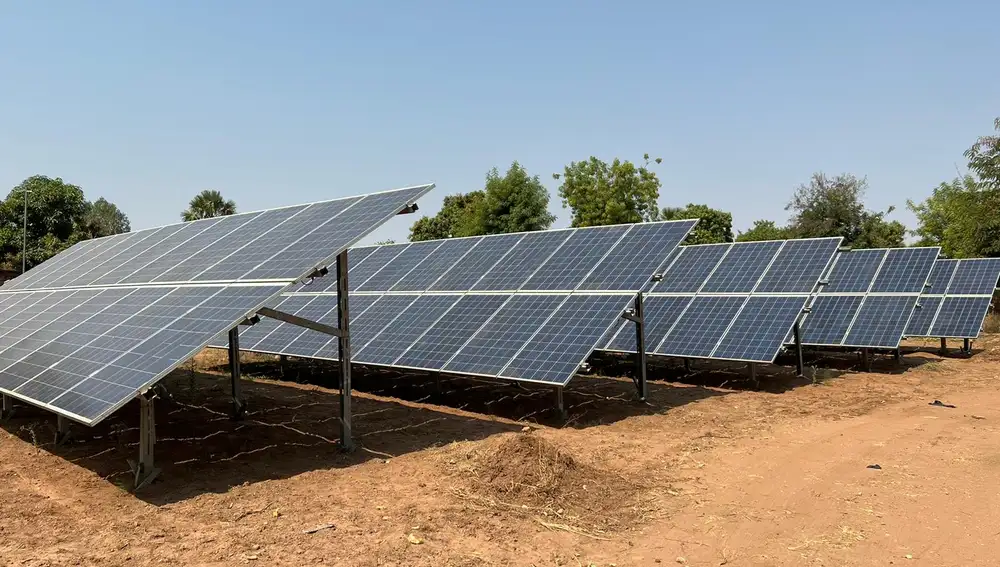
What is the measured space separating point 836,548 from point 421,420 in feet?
26.7

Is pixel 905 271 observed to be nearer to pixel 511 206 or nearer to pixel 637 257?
pixel 637 257

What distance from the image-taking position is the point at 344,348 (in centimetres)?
1041

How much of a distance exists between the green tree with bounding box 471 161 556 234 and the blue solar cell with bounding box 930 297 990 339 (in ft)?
86.4

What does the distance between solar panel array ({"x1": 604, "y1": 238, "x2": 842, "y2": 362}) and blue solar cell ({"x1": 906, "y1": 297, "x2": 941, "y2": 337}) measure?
541cm

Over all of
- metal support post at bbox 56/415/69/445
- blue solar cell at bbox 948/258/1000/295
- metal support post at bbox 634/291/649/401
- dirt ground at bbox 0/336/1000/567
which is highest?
blue solar cell at bbox 948/258/1000/295

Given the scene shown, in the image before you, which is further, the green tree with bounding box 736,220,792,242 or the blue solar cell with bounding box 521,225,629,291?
the green tree with bounding box 736,220,792,242

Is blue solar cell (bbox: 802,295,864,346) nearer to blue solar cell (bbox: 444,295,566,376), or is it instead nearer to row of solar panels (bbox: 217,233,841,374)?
row of solar panels (bbox: 217,233,841,374)

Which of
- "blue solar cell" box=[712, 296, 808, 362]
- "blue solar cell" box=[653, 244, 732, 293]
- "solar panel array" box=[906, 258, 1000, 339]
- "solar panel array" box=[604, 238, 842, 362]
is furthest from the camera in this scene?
"solar panel array" box=[906, 258, 1000, 339]

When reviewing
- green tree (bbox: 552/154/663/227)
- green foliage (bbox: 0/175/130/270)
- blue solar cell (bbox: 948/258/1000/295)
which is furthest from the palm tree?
blue solar cell (bbox: 948/258/1000/295)

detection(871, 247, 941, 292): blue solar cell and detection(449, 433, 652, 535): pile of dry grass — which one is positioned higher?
detection(871, 247, 941, 292): blue solar cell

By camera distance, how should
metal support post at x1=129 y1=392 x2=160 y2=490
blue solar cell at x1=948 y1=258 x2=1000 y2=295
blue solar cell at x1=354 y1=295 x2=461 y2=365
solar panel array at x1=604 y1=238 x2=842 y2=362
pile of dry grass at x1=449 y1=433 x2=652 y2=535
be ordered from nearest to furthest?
pile of dry grass at x1=449 y1=433 x2=652 y2=535 < metal support post at x1=129 y1=392 x2=160 y2=490 < blue solar cell at x1=354 y1=295 x2=461 y2=365 < solar panel array at x1=604 y1=238 x2=842 y2=362 < blue solar cell at x1=948 y1=258 x2=1000 y2=295

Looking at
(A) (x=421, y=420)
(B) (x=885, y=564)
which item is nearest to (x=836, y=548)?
(B) (x=885, y=564)

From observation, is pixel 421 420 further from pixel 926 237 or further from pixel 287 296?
pixel 926 237

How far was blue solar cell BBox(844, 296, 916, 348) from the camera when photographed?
19.7m
